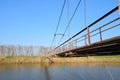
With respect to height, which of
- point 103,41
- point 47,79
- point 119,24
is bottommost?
point 47,79

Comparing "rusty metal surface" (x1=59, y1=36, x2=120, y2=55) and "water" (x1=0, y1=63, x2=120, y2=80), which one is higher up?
"rusty metal surface" (x1=59, y1=36, x2=120, y2=55)

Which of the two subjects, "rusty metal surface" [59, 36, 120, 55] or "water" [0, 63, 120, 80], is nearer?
"rusty metal surface" [59, 36, 120, 55]

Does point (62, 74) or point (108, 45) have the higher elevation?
point (108, 45)

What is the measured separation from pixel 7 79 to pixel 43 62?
30041mm

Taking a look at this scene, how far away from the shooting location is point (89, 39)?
6836mm

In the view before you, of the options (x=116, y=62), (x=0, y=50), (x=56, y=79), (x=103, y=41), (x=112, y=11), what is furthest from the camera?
(x=0, y=50)

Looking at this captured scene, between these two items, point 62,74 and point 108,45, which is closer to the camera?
point 108,45

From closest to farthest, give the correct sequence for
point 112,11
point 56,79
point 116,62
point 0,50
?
point 112,11 < point 56,79 < point 116,62 < point 0,50

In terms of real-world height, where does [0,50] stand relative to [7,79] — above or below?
above

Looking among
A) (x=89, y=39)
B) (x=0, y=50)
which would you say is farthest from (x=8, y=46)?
(x=89, y=39)

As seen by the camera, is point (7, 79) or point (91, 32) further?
point (7, 79)

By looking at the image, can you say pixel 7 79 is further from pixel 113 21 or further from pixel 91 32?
pixel 113 21

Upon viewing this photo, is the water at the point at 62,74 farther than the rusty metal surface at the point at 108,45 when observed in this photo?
Yes

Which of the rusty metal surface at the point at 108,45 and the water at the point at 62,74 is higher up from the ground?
the rusty metal surface at the point at 108,45
